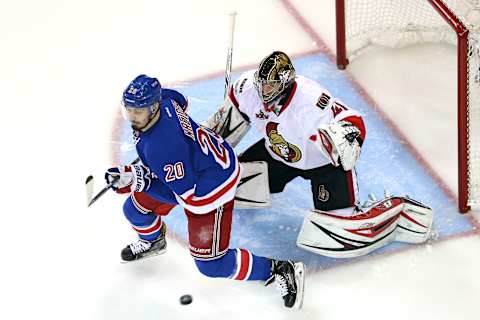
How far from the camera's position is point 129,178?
3.31m

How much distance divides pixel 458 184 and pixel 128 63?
199 cm

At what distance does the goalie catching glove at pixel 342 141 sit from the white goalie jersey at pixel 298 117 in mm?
34

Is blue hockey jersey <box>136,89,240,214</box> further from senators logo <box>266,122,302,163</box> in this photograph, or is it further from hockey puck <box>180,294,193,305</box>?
hockey puck <box>180,294,193,305</box>

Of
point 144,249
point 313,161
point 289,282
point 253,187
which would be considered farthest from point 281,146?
point 144,249

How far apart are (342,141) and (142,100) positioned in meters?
0.77

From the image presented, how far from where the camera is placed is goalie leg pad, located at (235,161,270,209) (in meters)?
3.87

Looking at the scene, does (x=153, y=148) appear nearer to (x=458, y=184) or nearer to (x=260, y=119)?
(x=260, y=119)

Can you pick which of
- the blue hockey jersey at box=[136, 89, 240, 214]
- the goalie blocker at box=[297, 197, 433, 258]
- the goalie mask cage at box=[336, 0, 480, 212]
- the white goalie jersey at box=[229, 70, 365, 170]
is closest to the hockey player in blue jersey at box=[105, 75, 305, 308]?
the blue hockey jersey at box=[136, 89, 240, 214]

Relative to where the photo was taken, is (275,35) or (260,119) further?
(275,35)

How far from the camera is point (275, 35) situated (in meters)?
5.16

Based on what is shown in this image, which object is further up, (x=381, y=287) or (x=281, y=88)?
(x=281, y=88)

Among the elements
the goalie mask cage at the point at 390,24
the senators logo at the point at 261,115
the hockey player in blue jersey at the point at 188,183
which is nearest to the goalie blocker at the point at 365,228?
the hockey player in blue jersey at the point at 188,183

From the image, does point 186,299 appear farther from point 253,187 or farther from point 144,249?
point 253,187

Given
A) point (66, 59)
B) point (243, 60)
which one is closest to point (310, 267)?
point (243, 60)
